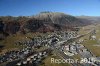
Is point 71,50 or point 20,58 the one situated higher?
point 71,50

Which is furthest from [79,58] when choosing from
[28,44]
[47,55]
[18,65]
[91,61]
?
[28,44]

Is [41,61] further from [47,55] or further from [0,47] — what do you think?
[0,47]

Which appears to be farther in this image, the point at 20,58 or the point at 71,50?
the point at 71,50

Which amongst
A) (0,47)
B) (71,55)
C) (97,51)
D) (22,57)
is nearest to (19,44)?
(0,47)

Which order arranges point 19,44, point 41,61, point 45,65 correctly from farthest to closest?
point 19,44 → point 41,61 → point 45,65

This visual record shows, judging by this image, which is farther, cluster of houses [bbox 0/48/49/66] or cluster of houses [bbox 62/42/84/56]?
cluster of houses [bbox 62/42/84/56]

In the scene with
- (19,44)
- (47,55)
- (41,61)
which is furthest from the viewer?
(19,44)

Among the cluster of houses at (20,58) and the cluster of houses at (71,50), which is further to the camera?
the cluster of houses at (71,50)

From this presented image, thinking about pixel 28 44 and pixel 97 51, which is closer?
pixel 97 51

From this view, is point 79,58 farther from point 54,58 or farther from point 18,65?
point 18,65
